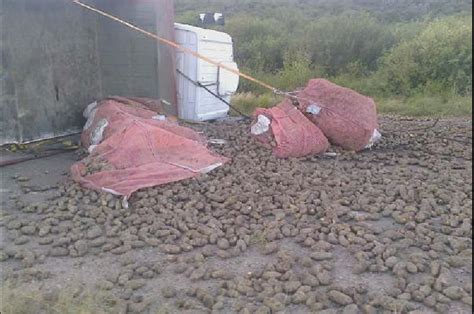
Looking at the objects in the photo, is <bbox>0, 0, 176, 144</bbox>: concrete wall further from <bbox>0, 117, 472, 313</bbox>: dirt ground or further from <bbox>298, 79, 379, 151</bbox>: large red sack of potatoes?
<bbox>298, 79, 379, 151</bbox>: large red sack of potatoes

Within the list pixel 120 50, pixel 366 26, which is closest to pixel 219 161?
pixel 120 50

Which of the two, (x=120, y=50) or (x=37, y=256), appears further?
(x=120, y=50)

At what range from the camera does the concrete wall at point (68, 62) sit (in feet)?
25.1

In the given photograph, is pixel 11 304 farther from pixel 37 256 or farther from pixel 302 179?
pixel 302 179

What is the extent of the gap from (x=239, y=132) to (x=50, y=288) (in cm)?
484

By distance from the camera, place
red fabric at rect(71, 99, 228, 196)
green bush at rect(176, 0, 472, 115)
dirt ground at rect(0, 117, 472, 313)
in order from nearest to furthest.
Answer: dirt ground at rect(0, 117, 472, 313) → red fabric at rect(71, 99, 228, 196) → green bush at rect(176, 0, 472, 115)

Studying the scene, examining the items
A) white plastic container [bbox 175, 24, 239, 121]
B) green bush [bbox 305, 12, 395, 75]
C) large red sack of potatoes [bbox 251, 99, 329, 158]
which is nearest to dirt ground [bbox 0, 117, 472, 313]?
large red sack of potatoes [bbox 251, 99, 329, 158]

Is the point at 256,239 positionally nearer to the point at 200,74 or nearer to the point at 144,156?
the point at 144,156

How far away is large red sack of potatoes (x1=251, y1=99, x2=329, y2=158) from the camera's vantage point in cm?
726

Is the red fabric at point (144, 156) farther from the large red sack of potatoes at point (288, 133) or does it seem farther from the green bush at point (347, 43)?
the green bush at point (347, 43)

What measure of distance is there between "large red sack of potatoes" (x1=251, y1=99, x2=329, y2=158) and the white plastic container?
1822 mm

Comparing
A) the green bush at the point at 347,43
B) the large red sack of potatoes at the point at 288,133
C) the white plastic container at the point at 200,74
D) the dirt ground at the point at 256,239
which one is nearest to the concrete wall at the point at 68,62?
the white plastic container at the point at 200,74

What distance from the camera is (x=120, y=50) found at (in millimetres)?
9078

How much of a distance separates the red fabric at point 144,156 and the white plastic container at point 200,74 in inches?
86.8
